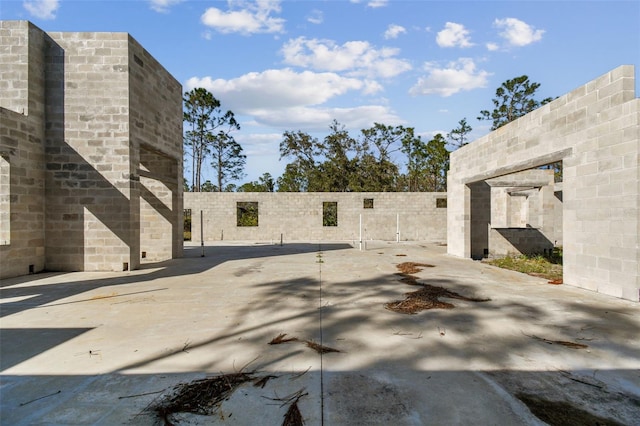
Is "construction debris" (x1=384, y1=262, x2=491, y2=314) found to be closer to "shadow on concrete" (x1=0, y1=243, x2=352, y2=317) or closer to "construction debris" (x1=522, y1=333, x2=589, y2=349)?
"construction debris" (x1=522, y1=333, x2=589, y2=349)

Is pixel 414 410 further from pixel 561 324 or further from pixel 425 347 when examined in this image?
pixel 561 324

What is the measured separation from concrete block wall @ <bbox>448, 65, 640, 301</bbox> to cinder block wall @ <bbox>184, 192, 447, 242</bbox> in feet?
36.5

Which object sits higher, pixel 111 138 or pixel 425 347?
pixel 111 138

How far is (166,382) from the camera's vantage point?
94.4 inches

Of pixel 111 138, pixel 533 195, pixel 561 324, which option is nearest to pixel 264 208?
pixel 111 138

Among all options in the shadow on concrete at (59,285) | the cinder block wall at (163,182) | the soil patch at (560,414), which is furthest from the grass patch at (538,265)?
the cinder block wall at (163,182)

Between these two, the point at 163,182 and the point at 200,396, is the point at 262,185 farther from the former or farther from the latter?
the point at 200,396

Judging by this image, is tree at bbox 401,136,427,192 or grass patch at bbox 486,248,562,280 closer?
grass patch at bbox 486,248,562,280

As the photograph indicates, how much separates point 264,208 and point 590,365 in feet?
52.6

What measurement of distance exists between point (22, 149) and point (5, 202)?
3.73ft

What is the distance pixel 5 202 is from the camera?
655 centimetres

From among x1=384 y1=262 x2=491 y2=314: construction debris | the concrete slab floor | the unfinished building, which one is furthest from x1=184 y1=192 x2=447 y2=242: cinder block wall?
the concrete slab floor

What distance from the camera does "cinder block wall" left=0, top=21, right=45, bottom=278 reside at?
21.5 feet

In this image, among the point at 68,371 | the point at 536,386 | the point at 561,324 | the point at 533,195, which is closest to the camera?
the point at 536,386
